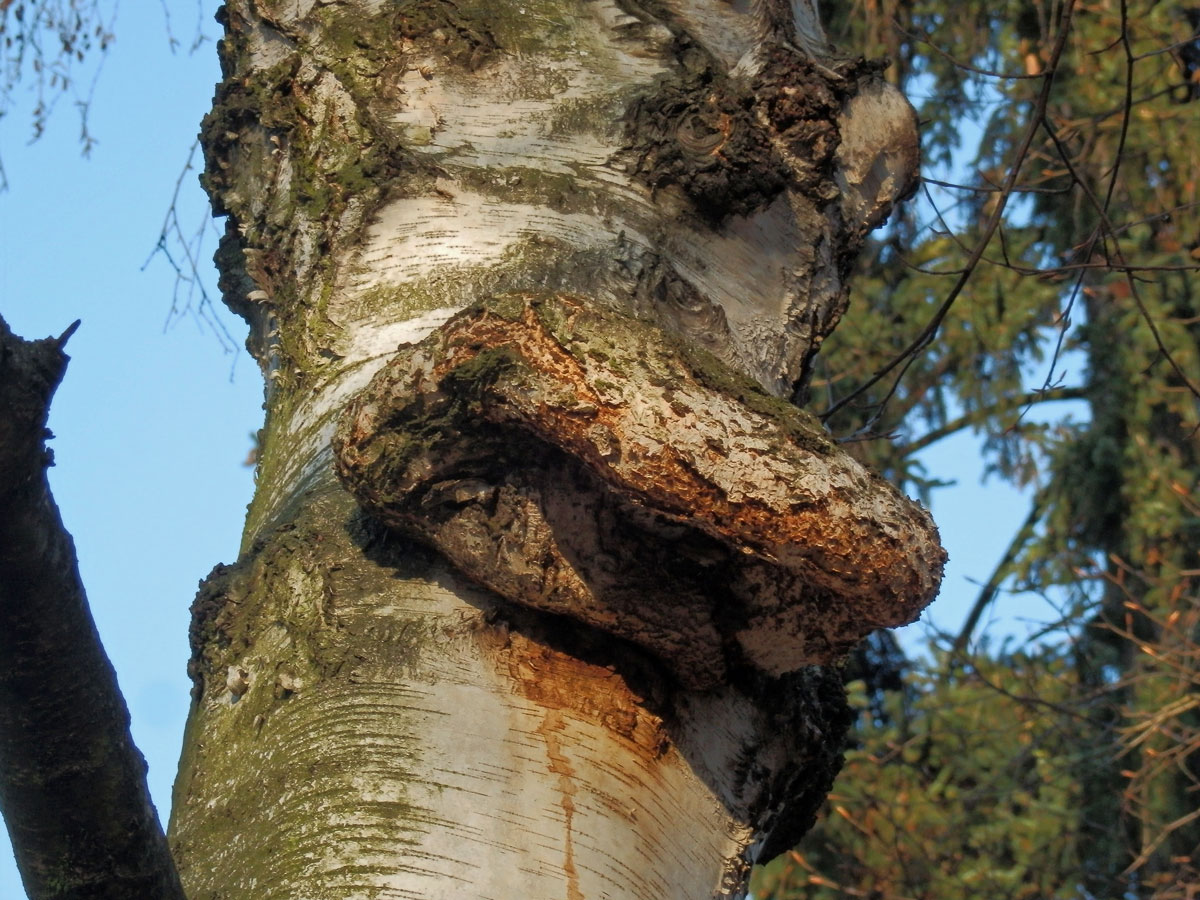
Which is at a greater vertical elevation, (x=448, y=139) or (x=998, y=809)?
(x=998, y=809)

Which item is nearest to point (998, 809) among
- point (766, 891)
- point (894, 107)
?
point (766, 891)

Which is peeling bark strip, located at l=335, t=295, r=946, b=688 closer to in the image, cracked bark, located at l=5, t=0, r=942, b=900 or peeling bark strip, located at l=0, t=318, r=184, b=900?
cracked bark, located at l=5, t=0, r=942, b=900

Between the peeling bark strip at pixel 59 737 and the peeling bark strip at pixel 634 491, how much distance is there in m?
0.36

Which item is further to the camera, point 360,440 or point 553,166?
point 553,166

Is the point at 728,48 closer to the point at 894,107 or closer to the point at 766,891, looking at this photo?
the point at 894,107

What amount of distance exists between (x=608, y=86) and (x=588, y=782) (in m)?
0.97

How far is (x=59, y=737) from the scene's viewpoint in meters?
1.19

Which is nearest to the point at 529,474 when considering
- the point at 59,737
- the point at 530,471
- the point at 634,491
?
the point at 530,471

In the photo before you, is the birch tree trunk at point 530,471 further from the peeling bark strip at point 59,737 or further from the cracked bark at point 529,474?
the peeling bark strip at point 59,737

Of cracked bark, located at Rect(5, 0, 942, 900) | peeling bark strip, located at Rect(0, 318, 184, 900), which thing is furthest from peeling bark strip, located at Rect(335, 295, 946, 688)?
peeling bark strip, located at Rect(0, 318, 184, 900)

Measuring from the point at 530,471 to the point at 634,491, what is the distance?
0.55ft

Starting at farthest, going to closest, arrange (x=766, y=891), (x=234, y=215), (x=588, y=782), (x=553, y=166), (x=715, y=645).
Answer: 1. (x=766, y=891)
2. (x=234, y=215)
3. (x=553, y=166)
4. (x=715, y=645)
5. (x=588, y=782)

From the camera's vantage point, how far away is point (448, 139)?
1839 mm

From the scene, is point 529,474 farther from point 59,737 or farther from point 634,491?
point 59,737
